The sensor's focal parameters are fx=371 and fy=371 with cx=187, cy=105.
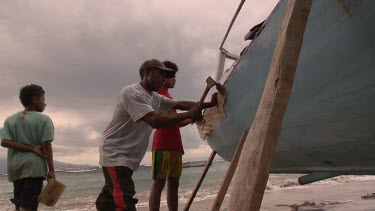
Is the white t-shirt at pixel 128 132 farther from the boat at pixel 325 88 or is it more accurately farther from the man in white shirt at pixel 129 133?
the boat at pixel 325 88

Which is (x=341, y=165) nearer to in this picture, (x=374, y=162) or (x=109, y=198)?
(x=374, y=162)

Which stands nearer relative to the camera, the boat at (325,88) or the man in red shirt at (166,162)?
the boat at (325,88)

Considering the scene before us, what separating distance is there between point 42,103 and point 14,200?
2.62 ft

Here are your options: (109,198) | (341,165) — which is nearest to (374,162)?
(341,165)

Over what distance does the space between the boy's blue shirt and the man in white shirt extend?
663 millimetres

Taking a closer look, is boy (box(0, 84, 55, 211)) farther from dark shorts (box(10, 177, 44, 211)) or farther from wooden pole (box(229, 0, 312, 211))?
wooden pole (box(229, 0, 312, 211))

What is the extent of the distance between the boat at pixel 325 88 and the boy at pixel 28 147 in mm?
1564

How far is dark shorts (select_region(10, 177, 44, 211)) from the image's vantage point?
286 cm

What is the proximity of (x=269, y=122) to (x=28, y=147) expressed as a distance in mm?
2229

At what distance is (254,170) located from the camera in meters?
1.36

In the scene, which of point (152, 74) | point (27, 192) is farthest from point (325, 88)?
point (27, 192)

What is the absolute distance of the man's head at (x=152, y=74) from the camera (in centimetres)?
267

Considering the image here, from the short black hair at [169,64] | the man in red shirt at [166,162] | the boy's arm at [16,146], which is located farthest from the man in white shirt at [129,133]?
the short black hair at [169,64]

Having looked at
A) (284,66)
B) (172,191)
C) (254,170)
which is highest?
(284,66)
